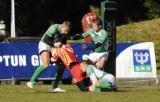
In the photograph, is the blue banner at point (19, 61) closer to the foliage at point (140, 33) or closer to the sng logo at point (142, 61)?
the sng logo at point (142, 61)

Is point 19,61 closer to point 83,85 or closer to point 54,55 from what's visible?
point 54,55

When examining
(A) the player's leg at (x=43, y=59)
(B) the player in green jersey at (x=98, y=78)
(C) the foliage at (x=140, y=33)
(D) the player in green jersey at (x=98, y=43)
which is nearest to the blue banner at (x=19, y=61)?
(A) the player's leg at (x=43, y=59)

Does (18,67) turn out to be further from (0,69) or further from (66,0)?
(66,0)

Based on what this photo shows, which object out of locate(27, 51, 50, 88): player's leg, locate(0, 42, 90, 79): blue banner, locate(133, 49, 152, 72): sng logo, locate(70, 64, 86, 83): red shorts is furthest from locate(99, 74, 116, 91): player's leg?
locate(133, 49, 152, 72): sng logo

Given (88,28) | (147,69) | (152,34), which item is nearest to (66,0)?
(152,34)

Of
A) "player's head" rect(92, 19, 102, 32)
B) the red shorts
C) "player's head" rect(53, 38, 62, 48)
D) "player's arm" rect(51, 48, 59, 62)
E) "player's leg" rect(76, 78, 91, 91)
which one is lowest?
"player's leg" rect(76, 78, 91, 91)

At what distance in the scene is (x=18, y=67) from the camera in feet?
81.9

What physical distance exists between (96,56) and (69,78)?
8525 millimetres

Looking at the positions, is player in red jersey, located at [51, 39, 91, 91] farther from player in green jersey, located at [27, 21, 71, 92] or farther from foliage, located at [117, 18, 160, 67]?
foliage, located at [117, 18, 160, 67]

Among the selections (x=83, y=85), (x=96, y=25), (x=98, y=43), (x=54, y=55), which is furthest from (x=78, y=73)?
(x=96, y=25)

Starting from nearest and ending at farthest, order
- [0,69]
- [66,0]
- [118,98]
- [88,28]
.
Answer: [118,98]
[88,28]
[0,69]
[66,0]

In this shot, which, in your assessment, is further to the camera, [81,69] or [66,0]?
[66,0]

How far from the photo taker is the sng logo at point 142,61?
25.4 m

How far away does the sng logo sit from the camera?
83.3 feet
